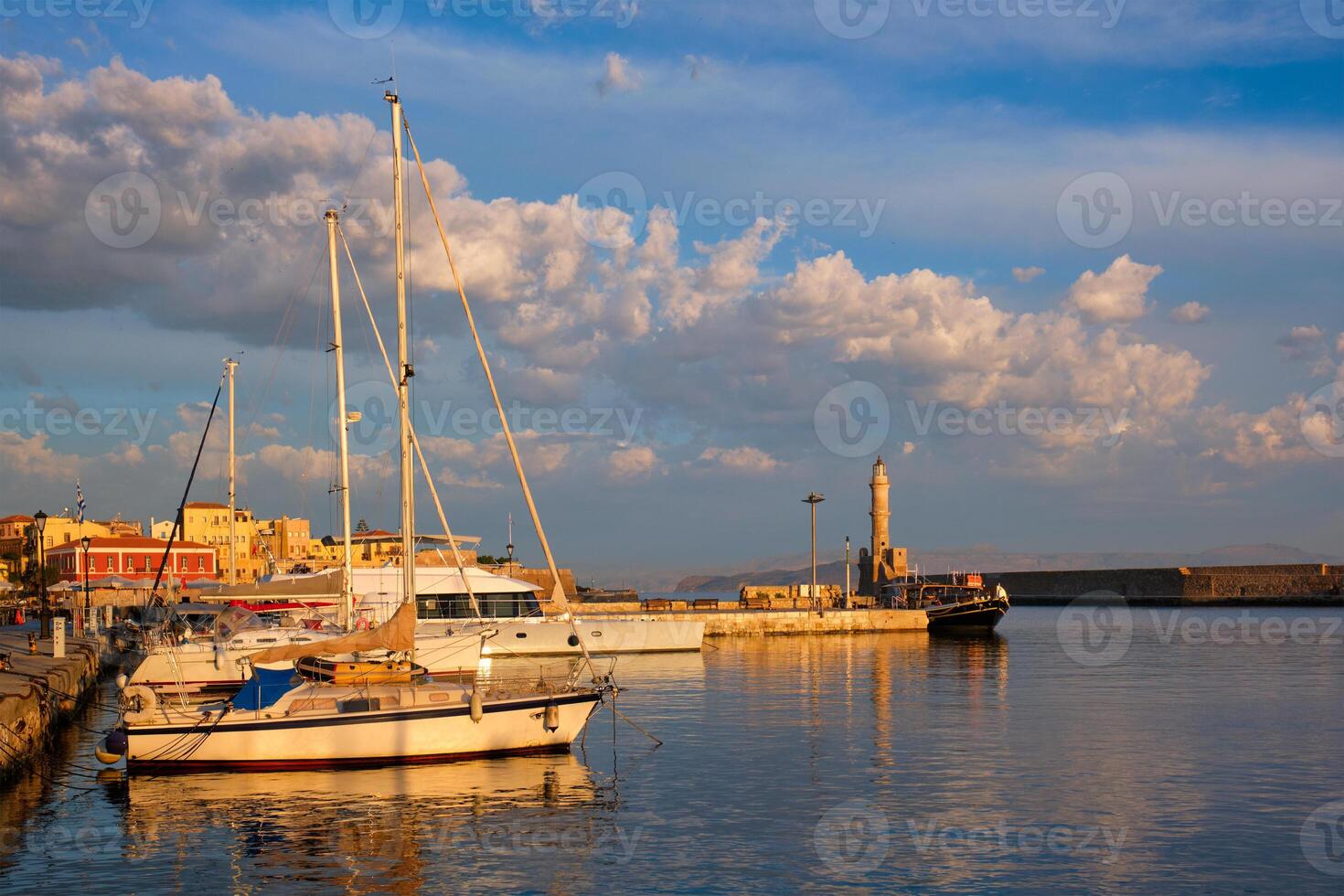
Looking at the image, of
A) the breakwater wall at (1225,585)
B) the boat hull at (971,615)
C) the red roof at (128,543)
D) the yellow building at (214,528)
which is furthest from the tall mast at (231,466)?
the breakwater wall at (1225,585)

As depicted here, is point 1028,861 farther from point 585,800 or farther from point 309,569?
point 309,569

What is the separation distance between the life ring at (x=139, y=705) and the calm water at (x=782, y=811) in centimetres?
115

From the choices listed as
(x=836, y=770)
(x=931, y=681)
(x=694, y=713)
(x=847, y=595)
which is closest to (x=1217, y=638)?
(x=847, y=595)

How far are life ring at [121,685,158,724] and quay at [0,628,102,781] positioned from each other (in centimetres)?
188

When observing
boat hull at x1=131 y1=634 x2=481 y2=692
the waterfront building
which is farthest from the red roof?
boat hull at x1=131 y1=634 x2=481 y2=692

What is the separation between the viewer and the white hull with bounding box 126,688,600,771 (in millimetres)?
22609

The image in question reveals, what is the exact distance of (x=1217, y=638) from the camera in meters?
65.9

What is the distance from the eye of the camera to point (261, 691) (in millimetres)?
23266

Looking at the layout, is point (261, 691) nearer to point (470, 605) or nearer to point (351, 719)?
point (351, 719)

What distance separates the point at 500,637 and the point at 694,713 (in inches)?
695

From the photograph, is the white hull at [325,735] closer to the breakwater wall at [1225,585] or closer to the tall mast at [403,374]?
the tall mast at [403,374]

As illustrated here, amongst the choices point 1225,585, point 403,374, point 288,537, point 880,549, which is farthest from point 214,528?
point 403,374

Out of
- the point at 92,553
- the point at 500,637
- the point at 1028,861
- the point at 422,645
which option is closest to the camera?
the point at 1028,861

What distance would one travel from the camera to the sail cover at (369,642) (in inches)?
976
